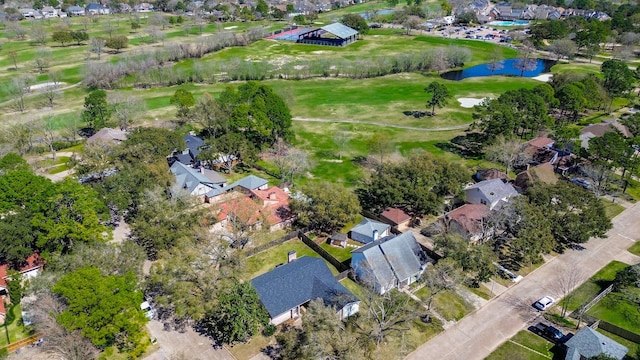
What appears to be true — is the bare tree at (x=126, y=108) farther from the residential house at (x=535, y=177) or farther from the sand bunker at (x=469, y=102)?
the residential house at (x=535, y=177)

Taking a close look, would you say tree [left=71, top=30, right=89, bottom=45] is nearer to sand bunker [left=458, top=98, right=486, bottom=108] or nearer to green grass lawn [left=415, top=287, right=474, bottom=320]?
sand bunker [left=458, top=98, right=486, bottom=108]

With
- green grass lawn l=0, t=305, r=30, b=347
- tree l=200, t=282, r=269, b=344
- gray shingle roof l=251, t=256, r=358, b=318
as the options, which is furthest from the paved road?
green grass lawn l=0, t=305, r=30, b=347

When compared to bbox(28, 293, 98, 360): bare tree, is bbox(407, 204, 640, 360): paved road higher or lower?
lower

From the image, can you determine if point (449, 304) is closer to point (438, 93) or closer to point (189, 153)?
point (189, 153)

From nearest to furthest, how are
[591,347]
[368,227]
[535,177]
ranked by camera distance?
[591,347] < [368,227] < [535,177]

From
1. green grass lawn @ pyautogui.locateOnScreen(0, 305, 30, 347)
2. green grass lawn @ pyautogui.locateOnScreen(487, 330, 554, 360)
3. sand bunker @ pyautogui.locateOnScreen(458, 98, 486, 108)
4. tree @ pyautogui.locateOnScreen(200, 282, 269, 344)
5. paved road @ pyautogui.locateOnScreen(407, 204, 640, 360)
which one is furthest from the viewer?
sand bunker @ pyautogui.locateOnScreen(458, 98, 486, 108)

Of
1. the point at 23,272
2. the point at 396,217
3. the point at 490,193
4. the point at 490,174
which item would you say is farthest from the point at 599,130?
the point at 23,272
